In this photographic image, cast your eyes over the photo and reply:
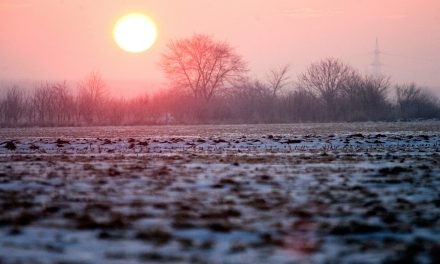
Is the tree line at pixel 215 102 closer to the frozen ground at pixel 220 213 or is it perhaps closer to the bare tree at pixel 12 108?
the bare tree at pixel 12 108

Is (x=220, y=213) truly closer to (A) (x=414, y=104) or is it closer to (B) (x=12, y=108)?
(B) (x=12, y=108)

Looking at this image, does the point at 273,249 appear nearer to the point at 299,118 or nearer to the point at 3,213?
the point at 3,213

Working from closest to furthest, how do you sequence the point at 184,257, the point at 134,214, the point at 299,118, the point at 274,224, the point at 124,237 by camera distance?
the point at 184,257
the point at 124,237
the point at 274,224
the point at 134,214
the point at 299,118

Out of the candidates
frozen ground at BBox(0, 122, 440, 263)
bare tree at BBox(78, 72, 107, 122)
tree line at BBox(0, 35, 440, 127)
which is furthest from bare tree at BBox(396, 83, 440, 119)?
frozen ground at BBox(0, 122, 440, 263)

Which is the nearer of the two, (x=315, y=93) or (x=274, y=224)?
(x=274, y=224)

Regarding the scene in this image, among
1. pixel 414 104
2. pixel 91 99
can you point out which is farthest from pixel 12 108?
pixel 414 104

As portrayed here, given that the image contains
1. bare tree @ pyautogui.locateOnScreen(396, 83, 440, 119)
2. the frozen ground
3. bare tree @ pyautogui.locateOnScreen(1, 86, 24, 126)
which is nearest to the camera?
the frozen ground

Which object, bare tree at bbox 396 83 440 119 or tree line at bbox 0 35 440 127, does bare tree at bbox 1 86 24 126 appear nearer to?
tree line at bbox 0 35 440 127

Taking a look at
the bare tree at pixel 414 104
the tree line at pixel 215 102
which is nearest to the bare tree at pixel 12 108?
the tree line at pixel 215 102

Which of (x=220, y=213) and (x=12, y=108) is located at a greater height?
(x=12, y=108)

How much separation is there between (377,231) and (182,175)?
550 cm

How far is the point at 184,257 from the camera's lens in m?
5.77

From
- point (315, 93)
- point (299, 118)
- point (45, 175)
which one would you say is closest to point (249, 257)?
point (45, 175)

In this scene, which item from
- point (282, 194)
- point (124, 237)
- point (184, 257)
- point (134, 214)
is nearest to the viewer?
point (184, 257)
